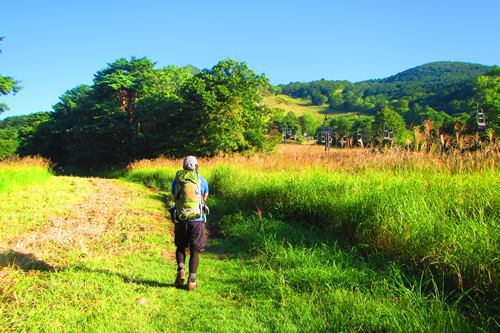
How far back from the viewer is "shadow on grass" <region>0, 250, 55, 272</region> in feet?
15.2

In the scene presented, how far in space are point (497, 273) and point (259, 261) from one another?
9.95 ft

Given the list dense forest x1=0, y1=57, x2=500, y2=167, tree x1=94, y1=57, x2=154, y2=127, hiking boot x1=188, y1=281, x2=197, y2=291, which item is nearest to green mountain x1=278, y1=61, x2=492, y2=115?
dense forest x1=0, y1=57, x2=500, y2=167

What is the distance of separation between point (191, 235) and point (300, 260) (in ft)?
5.25

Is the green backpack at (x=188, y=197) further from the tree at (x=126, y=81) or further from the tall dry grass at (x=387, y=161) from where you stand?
the tree at (x=126, y=81)

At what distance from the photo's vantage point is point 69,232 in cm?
641

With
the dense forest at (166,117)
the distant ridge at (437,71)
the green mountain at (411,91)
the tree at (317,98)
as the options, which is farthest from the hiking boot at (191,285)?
the distant ridge at (437,71)

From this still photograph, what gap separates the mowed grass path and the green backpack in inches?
37.8

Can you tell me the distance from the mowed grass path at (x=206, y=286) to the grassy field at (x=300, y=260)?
2cm

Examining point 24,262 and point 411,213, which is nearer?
point 411,213

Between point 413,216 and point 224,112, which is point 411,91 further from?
point 413,216

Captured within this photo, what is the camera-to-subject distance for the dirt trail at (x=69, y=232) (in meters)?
5.36

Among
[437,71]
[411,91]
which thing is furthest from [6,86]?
[437,71]

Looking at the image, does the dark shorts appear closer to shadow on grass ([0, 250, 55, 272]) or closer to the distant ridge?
shadow on grass ([0, 250, 55, 272])

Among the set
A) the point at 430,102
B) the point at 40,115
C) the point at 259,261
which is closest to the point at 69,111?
the point at 40,115
